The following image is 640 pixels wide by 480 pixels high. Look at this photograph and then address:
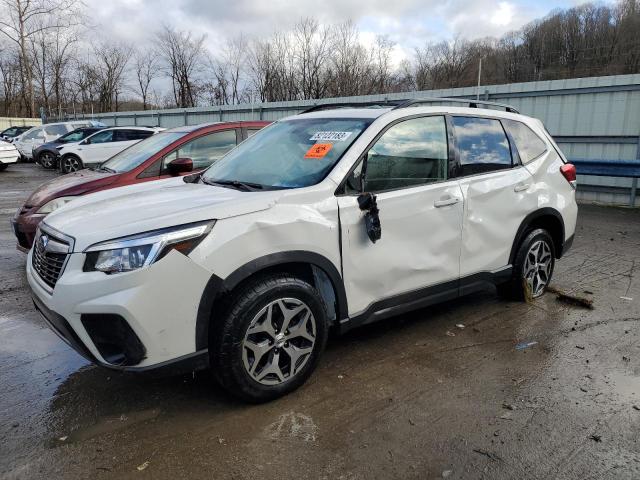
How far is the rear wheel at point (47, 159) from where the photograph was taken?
1955cm

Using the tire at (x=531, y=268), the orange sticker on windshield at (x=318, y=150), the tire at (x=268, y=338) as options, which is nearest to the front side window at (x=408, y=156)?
the orange sticker on windshield at (x=318, y=150)

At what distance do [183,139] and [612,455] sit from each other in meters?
5.37

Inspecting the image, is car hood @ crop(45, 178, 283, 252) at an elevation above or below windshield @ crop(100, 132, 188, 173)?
below

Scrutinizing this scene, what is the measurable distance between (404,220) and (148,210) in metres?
1.69

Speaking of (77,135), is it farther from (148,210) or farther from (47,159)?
(148,210)

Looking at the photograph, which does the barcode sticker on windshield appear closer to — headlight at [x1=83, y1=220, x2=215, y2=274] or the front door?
the front door

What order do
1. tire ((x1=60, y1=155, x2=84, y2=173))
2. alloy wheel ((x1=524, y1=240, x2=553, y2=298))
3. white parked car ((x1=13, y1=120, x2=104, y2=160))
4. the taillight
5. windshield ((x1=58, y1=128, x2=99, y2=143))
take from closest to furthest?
alloy wheel ((x1=524, y1=240, x2=553, y2=298)), the taillight, tire ((x1=60, y1=155, x2=84, y2=173)), windshield ((x1=58, y1=128, x2=99, y2=143)), white parked car ((x1=13, y1=120, x2=104, y2=160))

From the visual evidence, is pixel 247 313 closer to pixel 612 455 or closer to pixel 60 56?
pixel 612 455

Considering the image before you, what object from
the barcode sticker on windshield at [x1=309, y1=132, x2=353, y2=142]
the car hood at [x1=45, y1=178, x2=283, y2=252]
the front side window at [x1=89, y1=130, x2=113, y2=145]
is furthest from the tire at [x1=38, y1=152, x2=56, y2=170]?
the barcode sticker on windshield at [x1=309, y1=132, x2=353, y2=142]

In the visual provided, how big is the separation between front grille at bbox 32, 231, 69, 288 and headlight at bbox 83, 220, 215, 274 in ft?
0.85

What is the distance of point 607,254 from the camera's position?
259 inches

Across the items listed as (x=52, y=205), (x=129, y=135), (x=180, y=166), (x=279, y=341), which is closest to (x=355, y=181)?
(x=279, y=341)

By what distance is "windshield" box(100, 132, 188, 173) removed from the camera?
20.3 feet

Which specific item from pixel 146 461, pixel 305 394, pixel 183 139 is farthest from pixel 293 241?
pixel 183 139
